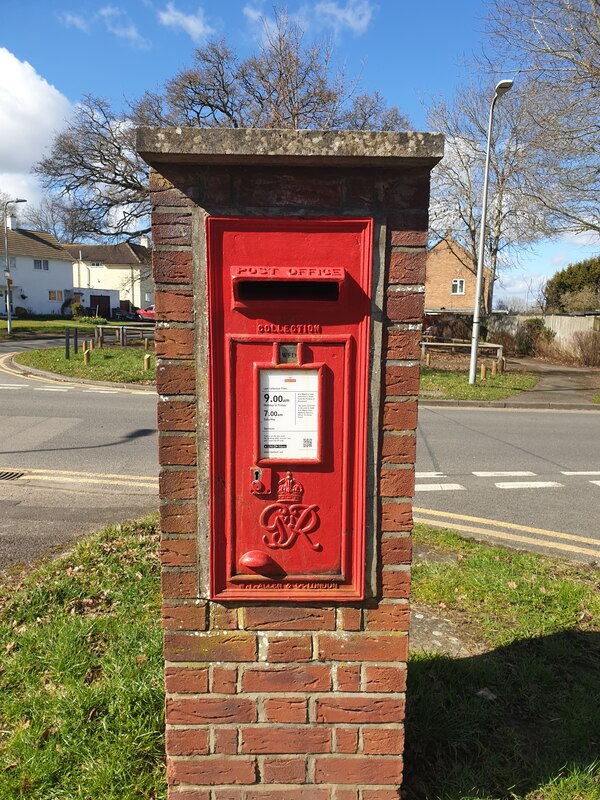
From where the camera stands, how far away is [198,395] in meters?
1.82

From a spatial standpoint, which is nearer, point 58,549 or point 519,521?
point 58,549

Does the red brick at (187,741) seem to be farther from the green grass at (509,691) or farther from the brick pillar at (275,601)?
the green grass at (509,691)

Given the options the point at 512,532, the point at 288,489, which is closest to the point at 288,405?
the point at 288,489

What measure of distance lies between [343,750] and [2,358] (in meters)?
18.9

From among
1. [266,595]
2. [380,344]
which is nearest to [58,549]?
[266,595]

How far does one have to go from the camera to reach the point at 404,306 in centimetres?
180

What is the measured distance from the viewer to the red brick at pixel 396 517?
189 centimetres

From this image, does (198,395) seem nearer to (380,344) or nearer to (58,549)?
(380,344)

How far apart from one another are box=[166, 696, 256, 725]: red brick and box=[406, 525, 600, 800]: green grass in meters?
0.79

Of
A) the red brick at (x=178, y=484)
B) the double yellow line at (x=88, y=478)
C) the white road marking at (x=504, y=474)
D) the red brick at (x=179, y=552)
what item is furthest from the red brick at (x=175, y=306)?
the white road marking at (x=504, y=474)

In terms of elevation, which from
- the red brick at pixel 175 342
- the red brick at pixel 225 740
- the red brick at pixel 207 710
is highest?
the red brick at pixel 175 342

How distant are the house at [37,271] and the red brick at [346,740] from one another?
48.7 metres

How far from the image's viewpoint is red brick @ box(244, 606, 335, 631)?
6.27 feet

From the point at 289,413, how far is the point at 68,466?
567 cm
